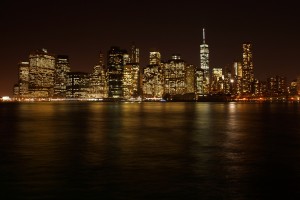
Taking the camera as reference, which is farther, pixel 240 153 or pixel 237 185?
pixel 240 153


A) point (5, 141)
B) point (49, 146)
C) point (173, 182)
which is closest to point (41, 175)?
point (173, 182)

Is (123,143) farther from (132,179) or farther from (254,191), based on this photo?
(254,191)

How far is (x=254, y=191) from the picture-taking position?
1686 centimetres

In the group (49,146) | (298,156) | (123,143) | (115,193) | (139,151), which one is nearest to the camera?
(115,193)

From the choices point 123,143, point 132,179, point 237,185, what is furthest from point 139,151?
point 237,185

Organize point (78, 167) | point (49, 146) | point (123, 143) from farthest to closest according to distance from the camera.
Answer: point (123, 143), point (49, 146), point (78, 167)

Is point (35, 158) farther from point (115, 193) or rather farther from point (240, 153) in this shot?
point (240, 153)

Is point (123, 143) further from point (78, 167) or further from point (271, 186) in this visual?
point (271, 186)

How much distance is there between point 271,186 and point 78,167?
32.3 feet

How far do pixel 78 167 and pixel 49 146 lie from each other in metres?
10.2

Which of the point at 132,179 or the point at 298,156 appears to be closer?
the point at 132,179

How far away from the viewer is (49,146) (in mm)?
32000

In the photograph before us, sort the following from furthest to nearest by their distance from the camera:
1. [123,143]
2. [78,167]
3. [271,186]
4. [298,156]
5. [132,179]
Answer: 1. [123,143]
2. [298,156]
3. [78,167]
4. [132,179]
5. [271,186]

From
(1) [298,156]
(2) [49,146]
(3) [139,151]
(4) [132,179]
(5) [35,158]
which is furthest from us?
(2) [49,146]
